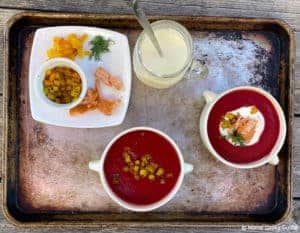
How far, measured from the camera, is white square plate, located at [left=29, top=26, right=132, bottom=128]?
43.9 inches

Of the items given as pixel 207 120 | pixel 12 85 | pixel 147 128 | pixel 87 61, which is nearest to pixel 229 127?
pixel 207 120

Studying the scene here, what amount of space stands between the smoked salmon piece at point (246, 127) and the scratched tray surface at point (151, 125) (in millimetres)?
95

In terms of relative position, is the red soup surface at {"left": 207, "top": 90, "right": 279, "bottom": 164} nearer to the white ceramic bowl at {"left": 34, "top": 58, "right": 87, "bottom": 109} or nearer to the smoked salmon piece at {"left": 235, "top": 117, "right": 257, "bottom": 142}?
the smoked salmon piece at {"left": 235, "top": 117, "right": 257, "bottom": 142}

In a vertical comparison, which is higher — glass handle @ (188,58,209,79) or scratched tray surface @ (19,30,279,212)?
glass handle @ (188,58,209,79)

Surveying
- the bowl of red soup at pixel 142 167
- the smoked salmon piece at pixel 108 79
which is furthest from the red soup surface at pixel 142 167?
the smoked salmon piece at pixel 108 79

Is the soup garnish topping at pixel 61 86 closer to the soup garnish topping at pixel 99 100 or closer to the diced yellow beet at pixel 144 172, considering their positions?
the soup garnish topping at pixel 99 100

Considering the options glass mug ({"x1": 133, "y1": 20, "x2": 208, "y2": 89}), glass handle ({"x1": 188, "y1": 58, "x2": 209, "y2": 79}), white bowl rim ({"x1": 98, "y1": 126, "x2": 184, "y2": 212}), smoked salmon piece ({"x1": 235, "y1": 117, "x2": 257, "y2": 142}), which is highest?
glass mug ({"x1": 133, "y1": 20, "x2": 208, "y2": 89})

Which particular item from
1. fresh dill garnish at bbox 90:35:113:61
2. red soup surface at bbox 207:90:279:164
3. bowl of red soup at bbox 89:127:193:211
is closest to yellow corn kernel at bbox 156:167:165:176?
bowl of red soup at bbox 89:127:193:211

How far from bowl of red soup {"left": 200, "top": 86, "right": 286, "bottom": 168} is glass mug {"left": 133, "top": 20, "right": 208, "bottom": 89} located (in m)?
Answer: 0.09

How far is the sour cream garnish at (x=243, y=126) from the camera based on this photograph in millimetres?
1096

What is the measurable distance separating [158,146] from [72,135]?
0.58 ft

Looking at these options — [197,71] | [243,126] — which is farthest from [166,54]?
[243,126]

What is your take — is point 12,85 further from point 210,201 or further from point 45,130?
point 210,201

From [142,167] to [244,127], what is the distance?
20cm
